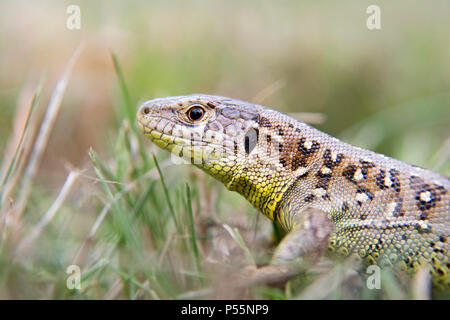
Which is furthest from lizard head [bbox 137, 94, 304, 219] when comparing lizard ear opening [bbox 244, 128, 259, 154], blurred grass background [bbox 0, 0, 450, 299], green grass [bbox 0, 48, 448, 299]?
blurred grass background [bbox 0, 0, 450, 299]

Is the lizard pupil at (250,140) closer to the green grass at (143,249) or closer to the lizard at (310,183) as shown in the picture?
the lizard at (310,183)

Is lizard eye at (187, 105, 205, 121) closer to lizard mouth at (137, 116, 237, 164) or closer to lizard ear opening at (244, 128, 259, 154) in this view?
lizard mouth at (137, 116, 237, 164)

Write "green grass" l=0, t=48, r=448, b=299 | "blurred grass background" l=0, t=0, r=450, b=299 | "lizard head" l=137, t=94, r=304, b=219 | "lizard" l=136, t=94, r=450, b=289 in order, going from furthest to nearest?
"blurred grass background" l=0, t=0, r=450, b=299 < "lizard head" l=137, t=94, r=304, b=219 < "lizard" l=136, t=94, r=450, b=289 < "green grass" l=0, t=48, r=448, b=299

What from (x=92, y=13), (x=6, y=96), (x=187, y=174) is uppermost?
(x=92, y=13)

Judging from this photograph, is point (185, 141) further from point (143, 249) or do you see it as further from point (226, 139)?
point (143, 249)
